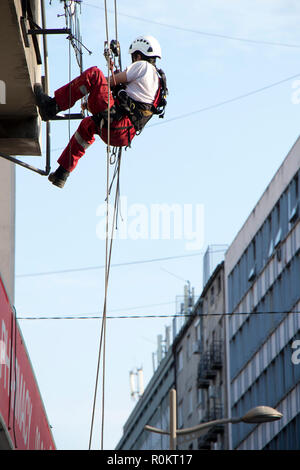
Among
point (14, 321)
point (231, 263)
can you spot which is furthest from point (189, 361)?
point (14, 321)

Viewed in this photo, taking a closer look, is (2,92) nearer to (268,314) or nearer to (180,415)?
(268,314)

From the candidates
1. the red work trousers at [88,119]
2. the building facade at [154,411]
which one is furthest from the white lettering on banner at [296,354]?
the red work trousers at [88,119]

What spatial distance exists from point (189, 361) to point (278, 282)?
22.7 meters

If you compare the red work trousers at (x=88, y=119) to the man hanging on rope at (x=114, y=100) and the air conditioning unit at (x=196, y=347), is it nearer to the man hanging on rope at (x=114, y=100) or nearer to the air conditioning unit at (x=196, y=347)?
the man hanging on rope at (x=114, y=100)

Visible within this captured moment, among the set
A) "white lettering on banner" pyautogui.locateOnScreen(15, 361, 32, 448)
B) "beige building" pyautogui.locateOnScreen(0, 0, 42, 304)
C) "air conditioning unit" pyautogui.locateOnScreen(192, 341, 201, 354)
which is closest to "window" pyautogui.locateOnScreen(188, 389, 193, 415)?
"air conditioning unit" pyautogui.locateOnScreen(192, 341, 201, 354)

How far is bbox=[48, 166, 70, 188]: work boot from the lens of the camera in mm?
14953

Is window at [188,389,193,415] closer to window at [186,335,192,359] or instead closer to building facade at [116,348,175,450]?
window at [186,335,192,359]

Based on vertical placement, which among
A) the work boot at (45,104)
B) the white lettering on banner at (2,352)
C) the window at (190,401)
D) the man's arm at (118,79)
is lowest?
the white lettering on banner at (2,352)

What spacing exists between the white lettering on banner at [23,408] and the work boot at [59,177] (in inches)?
115

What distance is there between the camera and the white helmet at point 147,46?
1509 cm

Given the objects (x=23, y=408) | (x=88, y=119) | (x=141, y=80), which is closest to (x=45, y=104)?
(x=88, y=119)

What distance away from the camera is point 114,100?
14.8 meters

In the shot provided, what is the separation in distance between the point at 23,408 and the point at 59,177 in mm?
3965
